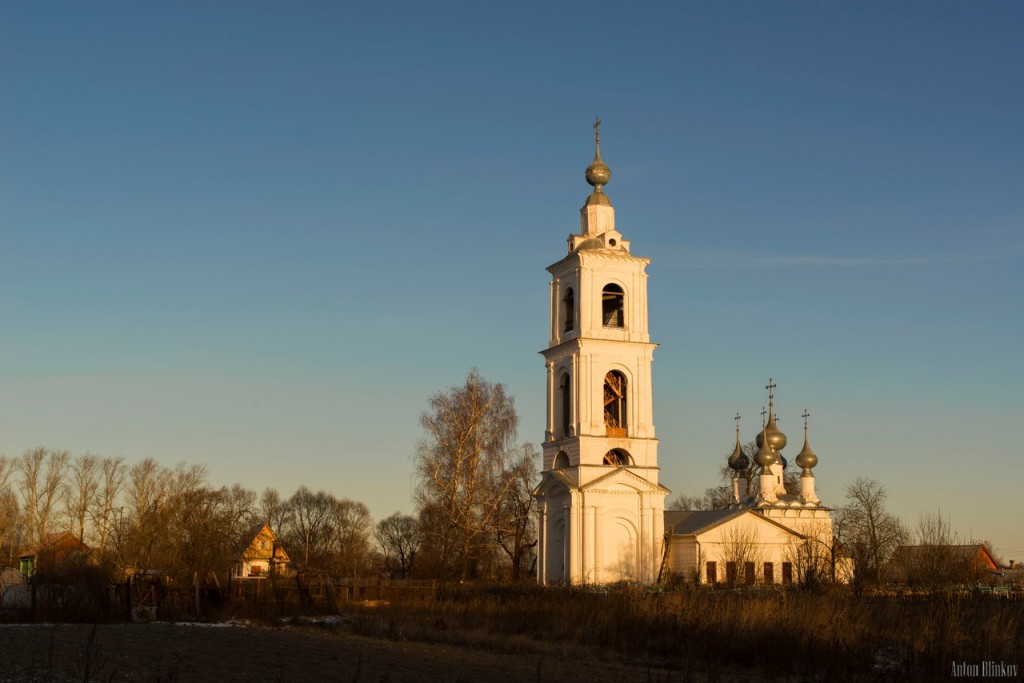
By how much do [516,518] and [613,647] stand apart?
35.0 m

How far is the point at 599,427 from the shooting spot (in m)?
44.6

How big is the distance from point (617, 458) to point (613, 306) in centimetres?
627

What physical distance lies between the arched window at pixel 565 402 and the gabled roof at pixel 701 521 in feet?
25.0

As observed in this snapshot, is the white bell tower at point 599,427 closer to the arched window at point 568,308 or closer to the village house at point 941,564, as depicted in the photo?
the arched window at point 568,308

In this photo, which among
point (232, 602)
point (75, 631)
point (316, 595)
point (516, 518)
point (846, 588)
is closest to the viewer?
point (75, 631)

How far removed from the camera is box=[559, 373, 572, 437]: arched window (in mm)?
45875

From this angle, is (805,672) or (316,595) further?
(316,595)

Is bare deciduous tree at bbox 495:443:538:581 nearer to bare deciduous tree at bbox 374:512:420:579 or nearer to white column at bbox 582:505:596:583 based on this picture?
white column at bbox 582:505:596:583

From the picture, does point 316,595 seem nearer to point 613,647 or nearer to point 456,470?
point 613,647

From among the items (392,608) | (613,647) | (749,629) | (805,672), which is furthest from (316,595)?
(805,672)

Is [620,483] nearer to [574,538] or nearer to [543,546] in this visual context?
[574,538]

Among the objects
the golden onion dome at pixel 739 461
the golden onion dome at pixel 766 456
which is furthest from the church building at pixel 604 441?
the golden onion dome at pixel 739 461

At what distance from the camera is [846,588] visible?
2495cm

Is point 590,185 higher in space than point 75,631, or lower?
higher
